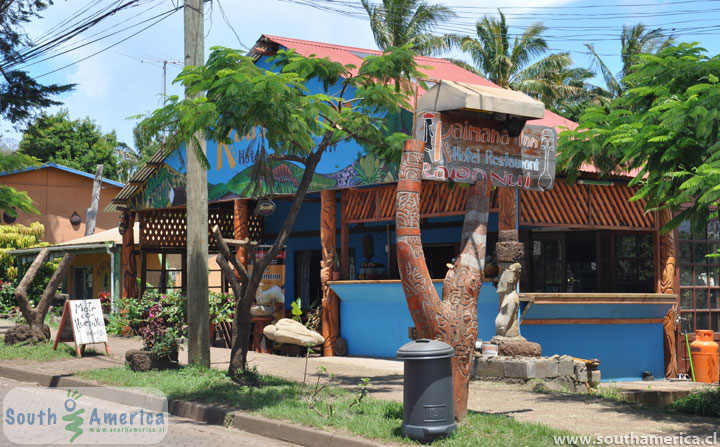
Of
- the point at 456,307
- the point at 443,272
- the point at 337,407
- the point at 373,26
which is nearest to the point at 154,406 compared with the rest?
the point at 337,407

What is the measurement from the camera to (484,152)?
339 inches

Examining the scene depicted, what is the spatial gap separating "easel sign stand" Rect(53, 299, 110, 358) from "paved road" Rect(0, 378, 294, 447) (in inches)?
218

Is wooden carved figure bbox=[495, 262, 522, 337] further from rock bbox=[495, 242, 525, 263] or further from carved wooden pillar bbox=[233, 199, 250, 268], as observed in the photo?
carved wooden pillar bbox=[233, 199, 250, 268]

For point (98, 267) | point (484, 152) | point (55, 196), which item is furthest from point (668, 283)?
point (55, 196)

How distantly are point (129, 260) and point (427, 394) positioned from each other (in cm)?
1542

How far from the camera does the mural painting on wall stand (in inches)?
588

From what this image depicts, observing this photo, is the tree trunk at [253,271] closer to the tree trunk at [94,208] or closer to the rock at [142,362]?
the rock at [142,362]

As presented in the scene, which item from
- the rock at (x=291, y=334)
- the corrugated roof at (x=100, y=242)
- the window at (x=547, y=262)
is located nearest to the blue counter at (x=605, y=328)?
the window at (x=547, y=262)

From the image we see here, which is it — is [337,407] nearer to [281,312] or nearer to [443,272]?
[281,312]

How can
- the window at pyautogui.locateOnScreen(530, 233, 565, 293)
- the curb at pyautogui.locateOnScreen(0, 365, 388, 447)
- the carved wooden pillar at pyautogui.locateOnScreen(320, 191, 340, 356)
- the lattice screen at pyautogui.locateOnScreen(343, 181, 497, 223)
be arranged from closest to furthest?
the curb at pyautogui.locateOnScreen(0, 365, 388, 447) < the lattice screen at pyautogui.locateOnScreen(343, 181, 497, 223) < the carved wooden pillar at pyautogui.locateOnScreen(320, 191, 340, 356) < the window at pyautogui.locateOnScreen(530, 233, 565, 293)

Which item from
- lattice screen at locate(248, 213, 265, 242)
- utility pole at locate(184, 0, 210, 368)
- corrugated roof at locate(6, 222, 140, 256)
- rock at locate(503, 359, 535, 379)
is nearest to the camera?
utility pole at locate(184, 0, 210, 368)

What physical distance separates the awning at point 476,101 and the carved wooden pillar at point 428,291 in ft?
1.83

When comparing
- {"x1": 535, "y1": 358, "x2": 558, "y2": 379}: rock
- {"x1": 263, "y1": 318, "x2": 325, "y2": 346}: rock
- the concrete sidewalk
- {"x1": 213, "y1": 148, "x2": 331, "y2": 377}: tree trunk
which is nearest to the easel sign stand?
the concrete sidewalk

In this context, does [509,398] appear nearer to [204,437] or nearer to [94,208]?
[204,437]
